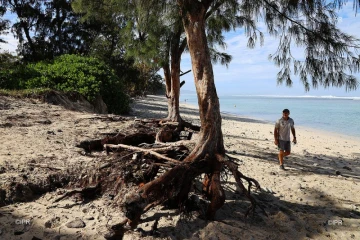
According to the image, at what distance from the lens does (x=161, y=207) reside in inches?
149

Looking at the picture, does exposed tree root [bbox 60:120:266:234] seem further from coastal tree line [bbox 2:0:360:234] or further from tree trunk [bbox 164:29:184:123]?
tree trunk [bbox 164:29:184:123]

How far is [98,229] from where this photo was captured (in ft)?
10.6

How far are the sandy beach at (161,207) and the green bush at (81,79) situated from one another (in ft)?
11.0

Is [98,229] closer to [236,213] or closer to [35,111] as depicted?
[236,213]

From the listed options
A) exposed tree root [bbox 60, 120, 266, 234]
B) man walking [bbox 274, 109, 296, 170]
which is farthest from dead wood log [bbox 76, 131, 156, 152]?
man walking [bbox 274, 109, 296, 170]

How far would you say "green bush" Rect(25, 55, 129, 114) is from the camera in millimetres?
11141

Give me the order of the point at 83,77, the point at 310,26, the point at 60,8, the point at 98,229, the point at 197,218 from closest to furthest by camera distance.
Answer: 1. the point at 98,229
2. the point at 197,218
3. the point at 310,26
4. the point at 83,77
5. the point at 60,8

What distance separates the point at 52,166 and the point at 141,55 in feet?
14.7

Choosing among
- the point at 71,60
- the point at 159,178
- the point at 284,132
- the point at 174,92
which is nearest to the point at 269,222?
the point at 159,178

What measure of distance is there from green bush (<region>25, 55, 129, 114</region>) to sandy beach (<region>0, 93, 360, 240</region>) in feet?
11.0

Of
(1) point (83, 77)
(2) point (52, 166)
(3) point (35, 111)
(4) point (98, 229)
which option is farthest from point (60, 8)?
(4) point (98, 229)

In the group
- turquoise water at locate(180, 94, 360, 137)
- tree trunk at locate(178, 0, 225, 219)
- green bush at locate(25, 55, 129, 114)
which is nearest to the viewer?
tree trunk at locate(178, 0, 225, 219)

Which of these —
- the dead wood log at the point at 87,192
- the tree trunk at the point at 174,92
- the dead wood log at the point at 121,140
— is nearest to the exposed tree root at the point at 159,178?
the dead wood log at the point at 87,192

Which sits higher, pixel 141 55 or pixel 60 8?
pixel 60 8
